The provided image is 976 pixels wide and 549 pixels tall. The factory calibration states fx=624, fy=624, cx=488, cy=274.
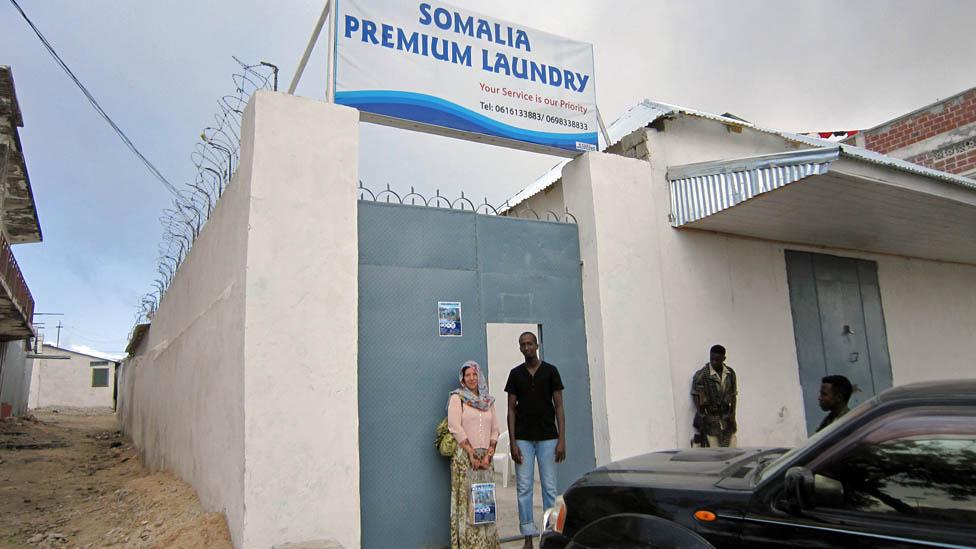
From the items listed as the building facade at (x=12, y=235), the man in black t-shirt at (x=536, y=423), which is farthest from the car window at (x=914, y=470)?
the building facade at (x=12, y=235)

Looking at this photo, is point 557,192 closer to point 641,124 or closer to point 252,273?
point 641,124

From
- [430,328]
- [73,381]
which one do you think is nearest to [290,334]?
[430,328]

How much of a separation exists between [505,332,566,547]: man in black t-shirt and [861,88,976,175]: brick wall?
1095 cm

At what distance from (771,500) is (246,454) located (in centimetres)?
321

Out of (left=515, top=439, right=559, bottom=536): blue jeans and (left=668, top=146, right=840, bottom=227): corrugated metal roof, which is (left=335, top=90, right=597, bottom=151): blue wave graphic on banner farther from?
(left=515, top=439, right=559, bottom=536): blue jeans

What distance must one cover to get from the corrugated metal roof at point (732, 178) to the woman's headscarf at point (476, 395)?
9.92 ft

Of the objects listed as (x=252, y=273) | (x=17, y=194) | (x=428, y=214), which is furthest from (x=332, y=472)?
(x=17, y=194)

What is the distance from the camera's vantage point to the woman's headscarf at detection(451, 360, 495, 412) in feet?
16.0

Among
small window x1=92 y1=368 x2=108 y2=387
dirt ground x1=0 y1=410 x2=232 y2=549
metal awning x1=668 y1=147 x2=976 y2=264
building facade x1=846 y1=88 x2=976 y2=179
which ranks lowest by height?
dirt ground x1=0 y1=410 x2=232 y2=549

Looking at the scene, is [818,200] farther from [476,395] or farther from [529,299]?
[476,395]

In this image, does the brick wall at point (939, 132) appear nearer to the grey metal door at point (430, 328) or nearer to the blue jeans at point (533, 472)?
the grey metal door at point (430, 328)

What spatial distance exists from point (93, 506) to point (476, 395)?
5.92 metres

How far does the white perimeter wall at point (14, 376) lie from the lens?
64.4 ft

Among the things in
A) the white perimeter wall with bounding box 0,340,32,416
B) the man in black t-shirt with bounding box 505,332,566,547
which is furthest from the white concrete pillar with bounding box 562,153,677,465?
the white perimeter wall with bounding box 0,340,32,416
